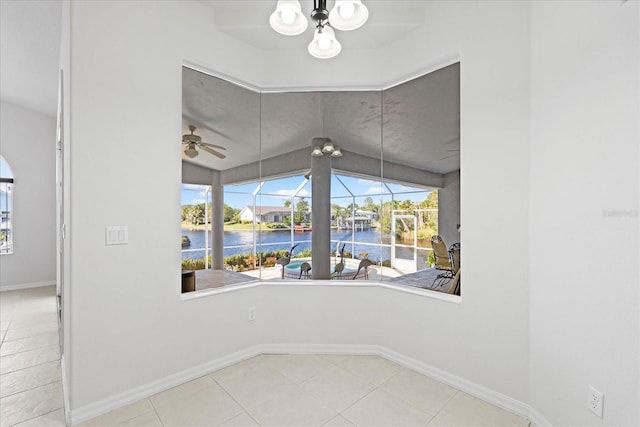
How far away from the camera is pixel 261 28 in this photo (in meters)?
2.50

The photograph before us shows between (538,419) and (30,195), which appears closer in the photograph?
(538,419)

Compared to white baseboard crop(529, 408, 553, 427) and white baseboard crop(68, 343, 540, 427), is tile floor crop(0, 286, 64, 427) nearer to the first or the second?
white baseboard crop(68, 343, 540, 427)

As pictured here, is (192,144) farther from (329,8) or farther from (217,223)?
(329,8)

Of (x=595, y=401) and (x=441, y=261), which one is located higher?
(x=441, y=261)

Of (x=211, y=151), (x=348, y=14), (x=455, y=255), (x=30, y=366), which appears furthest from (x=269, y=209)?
(x=30, y=366)

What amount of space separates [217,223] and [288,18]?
1648 mm

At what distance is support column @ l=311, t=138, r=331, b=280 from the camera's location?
279cm

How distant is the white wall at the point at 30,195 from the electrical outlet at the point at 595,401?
23.7ft

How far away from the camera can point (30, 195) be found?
527 cm

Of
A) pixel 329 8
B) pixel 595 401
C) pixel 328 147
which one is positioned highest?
pixel 329 8

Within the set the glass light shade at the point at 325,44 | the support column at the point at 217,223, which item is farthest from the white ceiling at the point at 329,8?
the support column at the point at 217,223

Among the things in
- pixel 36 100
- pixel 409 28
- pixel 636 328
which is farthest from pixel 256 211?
pixel 36 100

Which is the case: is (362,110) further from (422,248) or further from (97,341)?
(97,341)

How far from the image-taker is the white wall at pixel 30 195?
201 inches
